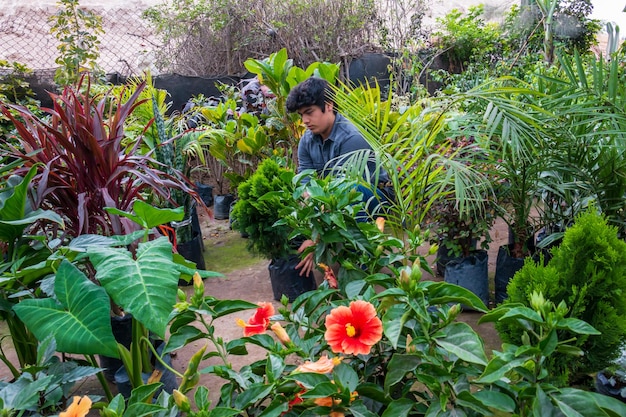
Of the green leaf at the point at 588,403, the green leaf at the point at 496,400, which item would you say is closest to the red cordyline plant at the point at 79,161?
the green leaf at the point at 496,400

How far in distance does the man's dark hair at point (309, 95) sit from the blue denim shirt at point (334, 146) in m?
0.22

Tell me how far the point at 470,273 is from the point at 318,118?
4.24ft

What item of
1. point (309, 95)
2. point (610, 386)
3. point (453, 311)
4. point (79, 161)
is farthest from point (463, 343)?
point (309, 95)

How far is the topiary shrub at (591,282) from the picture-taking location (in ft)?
4.60

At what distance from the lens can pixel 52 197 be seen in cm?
187

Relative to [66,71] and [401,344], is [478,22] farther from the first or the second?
[401,344]

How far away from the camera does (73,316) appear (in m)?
1.16

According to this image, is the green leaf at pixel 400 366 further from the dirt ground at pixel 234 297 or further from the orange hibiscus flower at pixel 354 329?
the dirt ground at pixel 234 297

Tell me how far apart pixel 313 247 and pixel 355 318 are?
375mm

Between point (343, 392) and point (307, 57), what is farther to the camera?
point (307, 57)

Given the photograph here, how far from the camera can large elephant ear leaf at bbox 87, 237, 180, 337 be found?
3.24 feet

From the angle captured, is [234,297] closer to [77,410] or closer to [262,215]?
[262,215]

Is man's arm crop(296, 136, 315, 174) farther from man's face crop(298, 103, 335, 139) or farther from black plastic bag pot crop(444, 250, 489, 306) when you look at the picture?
black plastic bag pot crop(444, 250, 489, 306)

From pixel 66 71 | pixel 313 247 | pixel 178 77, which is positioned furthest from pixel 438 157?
pixel 178 77
